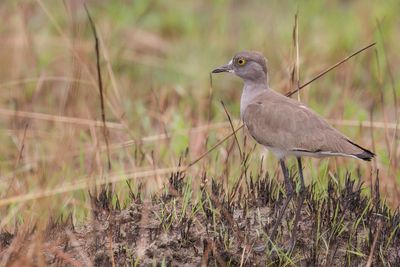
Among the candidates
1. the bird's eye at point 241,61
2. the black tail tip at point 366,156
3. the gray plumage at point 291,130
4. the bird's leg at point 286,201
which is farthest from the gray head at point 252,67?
the black tail tip at point 366,156

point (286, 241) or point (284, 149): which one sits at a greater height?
point (284, 149)

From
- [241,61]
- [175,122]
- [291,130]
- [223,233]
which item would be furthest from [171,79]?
[223,233]

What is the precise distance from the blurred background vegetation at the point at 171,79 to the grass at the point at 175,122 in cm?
2

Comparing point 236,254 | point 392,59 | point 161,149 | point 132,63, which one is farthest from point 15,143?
point 392,59

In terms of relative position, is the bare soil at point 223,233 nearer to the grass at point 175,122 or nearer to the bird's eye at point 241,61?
the grass at point 175,122

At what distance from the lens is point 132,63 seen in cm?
831

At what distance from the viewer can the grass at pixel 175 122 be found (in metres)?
4.43

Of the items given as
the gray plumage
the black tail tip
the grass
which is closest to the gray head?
the gray plumage

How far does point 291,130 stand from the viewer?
4676 millimetres

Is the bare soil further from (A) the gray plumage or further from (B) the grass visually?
(A) the gray plumage

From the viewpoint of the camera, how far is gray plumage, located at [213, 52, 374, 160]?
14.9 ft

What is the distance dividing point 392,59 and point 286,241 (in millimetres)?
4236

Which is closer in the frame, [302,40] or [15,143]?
[15,143]

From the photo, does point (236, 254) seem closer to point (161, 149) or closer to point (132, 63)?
point (161, 149)
